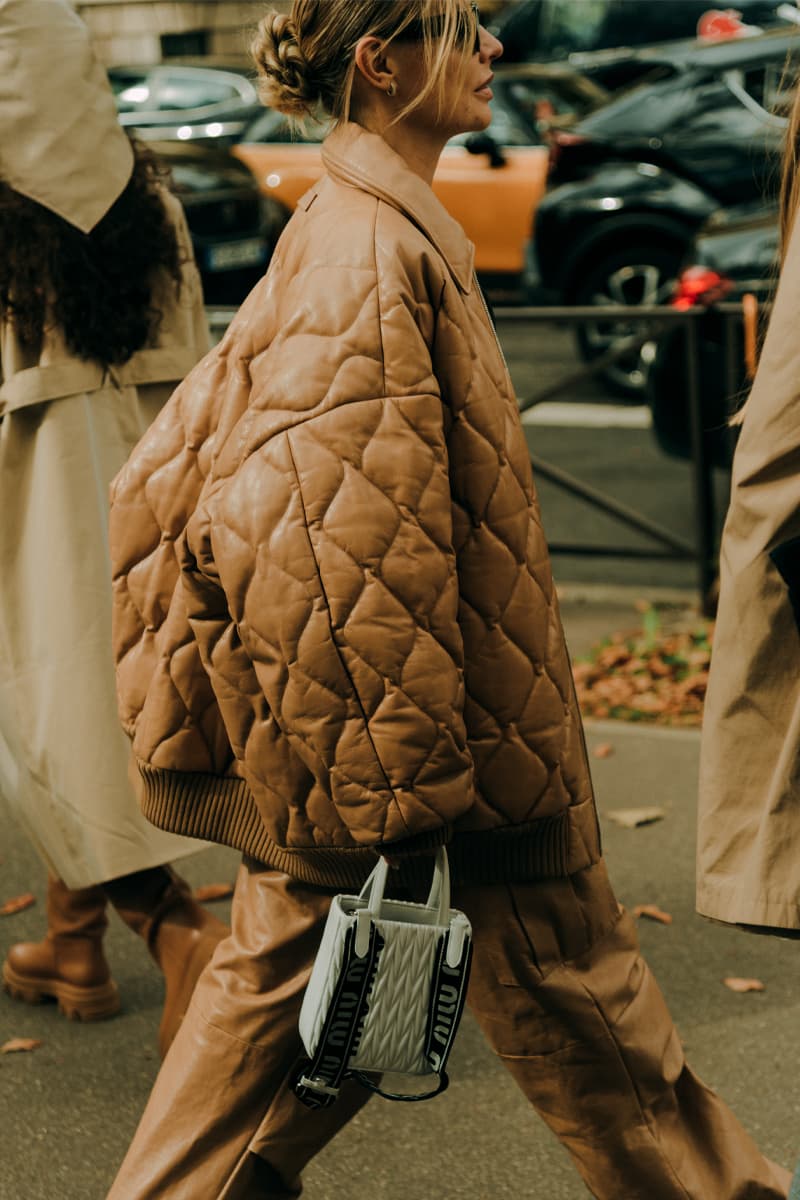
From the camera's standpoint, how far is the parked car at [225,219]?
13.6m

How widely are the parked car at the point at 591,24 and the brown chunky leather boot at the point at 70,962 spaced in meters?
14.5

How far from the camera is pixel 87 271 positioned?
3.39 m

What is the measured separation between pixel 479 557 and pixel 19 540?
1.51 meters

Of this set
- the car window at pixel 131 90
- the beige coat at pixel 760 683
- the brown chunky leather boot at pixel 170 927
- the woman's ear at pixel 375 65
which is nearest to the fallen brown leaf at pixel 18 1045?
the brown chunky leather boot at pixel 170 927

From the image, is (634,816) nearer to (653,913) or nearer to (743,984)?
(653,913)

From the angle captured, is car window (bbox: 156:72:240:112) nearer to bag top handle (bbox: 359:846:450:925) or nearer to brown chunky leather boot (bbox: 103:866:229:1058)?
brown chunky leather boot (bbox: 103:866:229:1058)

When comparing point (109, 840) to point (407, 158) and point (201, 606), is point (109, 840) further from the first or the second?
point (407, 158)

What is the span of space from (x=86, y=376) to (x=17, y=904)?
1.61 meters

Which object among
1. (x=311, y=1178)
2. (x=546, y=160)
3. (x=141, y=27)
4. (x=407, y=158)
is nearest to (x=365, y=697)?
(x=407, y=158)

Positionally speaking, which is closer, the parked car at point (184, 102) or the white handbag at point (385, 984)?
the white handbag at point (385, 984)

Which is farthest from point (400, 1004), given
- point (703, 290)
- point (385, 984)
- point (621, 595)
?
point (703, 290)

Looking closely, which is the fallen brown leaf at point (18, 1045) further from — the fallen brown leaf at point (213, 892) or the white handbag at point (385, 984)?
the white handbag at point (385, 984)

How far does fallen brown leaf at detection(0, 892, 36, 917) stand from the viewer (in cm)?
444

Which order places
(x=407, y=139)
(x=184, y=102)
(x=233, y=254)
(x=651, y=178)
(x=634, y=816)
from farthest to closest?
(x=184, y=102) → (x=233, y=254) → (x=651, y=178) → (x=634, y=816) → (x=407, y=139)
